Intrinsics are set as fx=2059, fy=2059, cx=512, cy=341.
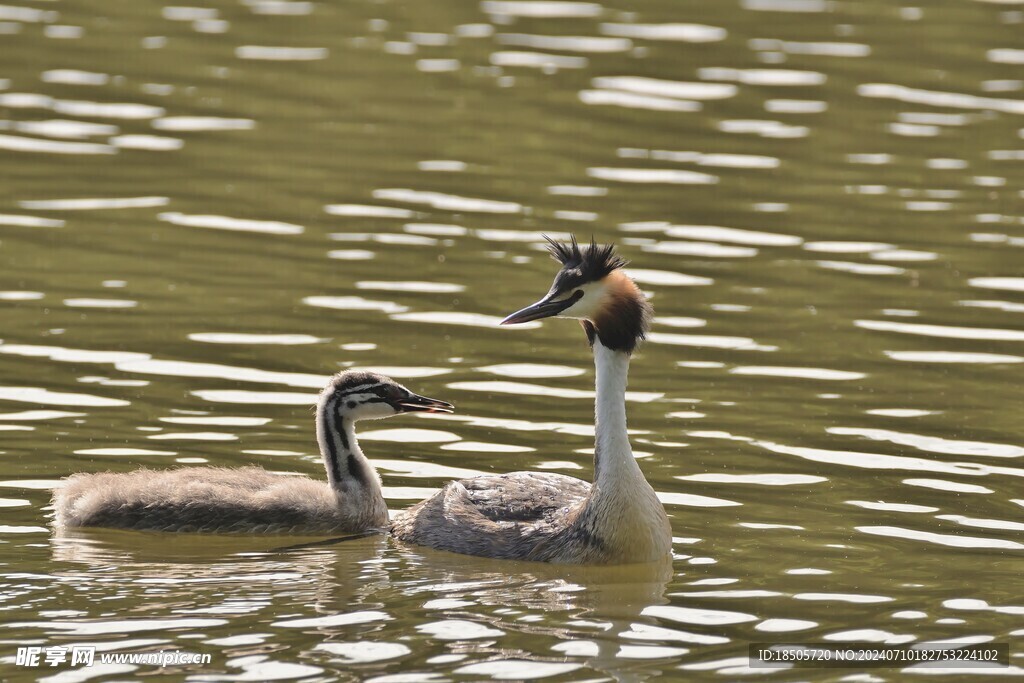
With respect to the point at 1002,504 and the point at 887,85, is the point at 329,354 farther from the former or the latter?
the point at 887,85

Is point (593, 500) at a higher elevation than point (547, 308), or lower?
lower

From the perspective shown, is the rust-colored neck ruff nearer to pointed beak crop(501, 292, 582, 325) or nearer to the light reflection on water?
pointed beak crop(501, 292, 582, 325)

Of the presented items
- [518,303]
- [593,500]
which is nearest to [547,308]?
[593,500]

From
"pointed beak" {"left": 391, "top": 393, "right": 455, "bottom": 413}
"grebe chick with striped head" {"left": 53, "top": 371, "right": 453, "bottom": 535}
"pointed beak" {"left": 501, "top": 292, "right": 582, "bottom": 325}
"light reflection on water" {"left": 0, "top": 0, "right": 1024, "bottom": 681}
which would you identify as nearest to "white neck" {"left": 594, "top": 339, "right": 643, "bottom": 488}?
"pointed beak" {"left": 501, "top": 292, "right": 582, "bottom": 325}

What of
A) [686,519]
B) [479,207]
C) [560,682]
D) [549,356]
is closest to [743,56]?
[479,207]

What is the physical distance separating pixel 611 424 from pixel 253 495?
2337 millimetres

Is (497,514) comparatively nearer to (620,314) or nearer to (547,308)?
(547,308)

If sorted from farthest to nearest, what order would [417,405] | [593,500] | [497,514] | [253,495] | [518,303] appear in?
[518,303], [417,405], [253,495], [497,514], [593,500]

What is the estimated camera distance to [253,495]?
12797 mm

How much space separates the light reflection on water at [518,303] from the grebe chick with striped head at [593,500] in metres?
0.21

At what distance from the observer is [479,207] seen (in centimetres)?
2020

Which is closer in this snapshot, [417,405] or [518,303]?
[417,405]

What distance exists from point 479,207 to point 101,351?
17.6 feet

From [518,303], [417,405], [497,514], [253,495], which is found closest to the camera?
[497,514]
